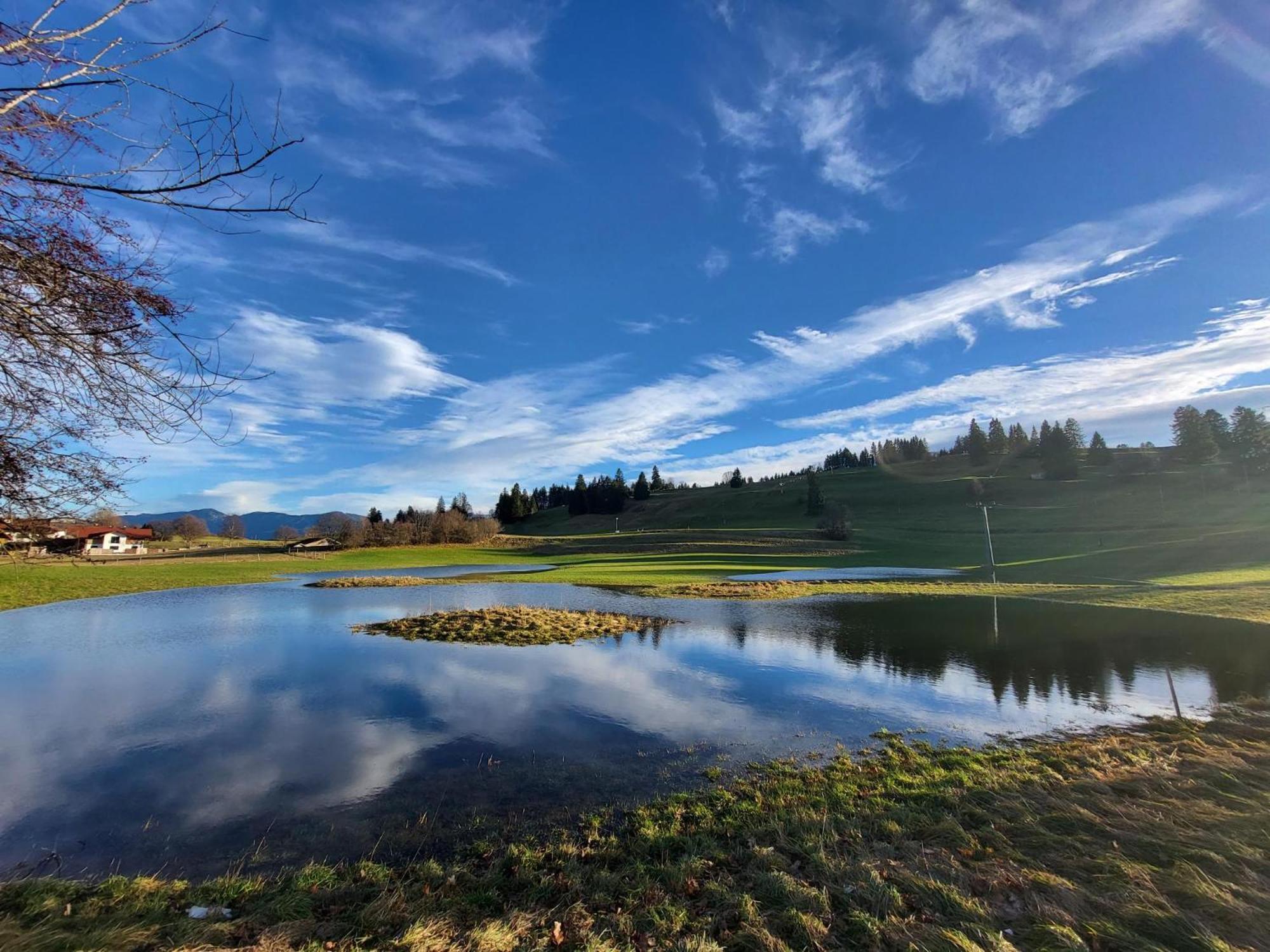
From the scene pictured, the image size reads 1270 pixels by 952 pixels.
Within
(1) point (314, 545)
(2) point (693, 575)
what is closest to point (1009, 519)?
(2) point (693, 575)

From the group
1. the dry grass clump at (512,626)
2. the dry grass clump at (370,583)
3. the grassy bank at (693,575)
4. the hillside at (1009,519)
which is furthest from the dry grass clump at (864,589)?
the dry grass clump at (370,583)

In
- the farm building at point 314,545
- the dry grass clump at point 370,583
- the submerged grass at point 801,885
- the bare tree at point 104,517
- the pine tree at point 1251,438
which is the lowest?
the dry grass clump at point 370,583

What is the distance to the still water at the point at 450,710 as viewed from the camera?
7.23 m

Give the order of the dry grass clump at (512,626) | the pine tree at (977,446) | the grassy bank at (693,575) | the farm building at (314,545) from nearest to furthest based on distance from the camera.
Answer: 1. the dry grass clump at (512,626)
2. the grassy bank at (693,575)
3. the farm building at (314,545)
4. the pine tree at (977,446)

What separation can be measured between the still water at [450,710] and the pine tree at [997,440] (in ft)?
456

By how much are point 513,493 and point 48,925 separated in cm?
14257

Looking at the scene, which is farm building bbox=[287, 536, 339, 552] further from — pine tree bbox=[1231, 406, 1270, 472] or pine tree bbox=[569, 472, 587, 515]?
pine tree bbox=[1231, 406, 1270, 472]

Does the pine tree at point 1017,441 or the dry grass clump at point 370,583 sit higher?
the pine tree at point 1017,441

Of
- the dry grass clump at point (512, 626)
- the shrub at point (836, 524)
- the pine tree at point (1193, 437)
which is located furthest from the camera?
the pine tree at point (1193, 437)

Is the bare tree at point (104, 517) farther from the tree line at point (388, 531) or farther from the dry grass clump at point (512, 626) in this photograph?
the tree line at point (388, 531)

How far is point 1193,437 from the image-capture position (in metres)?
96.0

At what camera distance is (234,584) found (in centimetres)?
4297

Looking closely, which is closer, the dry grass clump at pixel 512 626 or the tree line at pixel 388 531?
the dry grass clump at pixel 512 626

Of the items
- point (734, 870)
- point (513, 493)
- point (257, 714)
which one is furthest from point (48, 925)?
point (513, 493)
